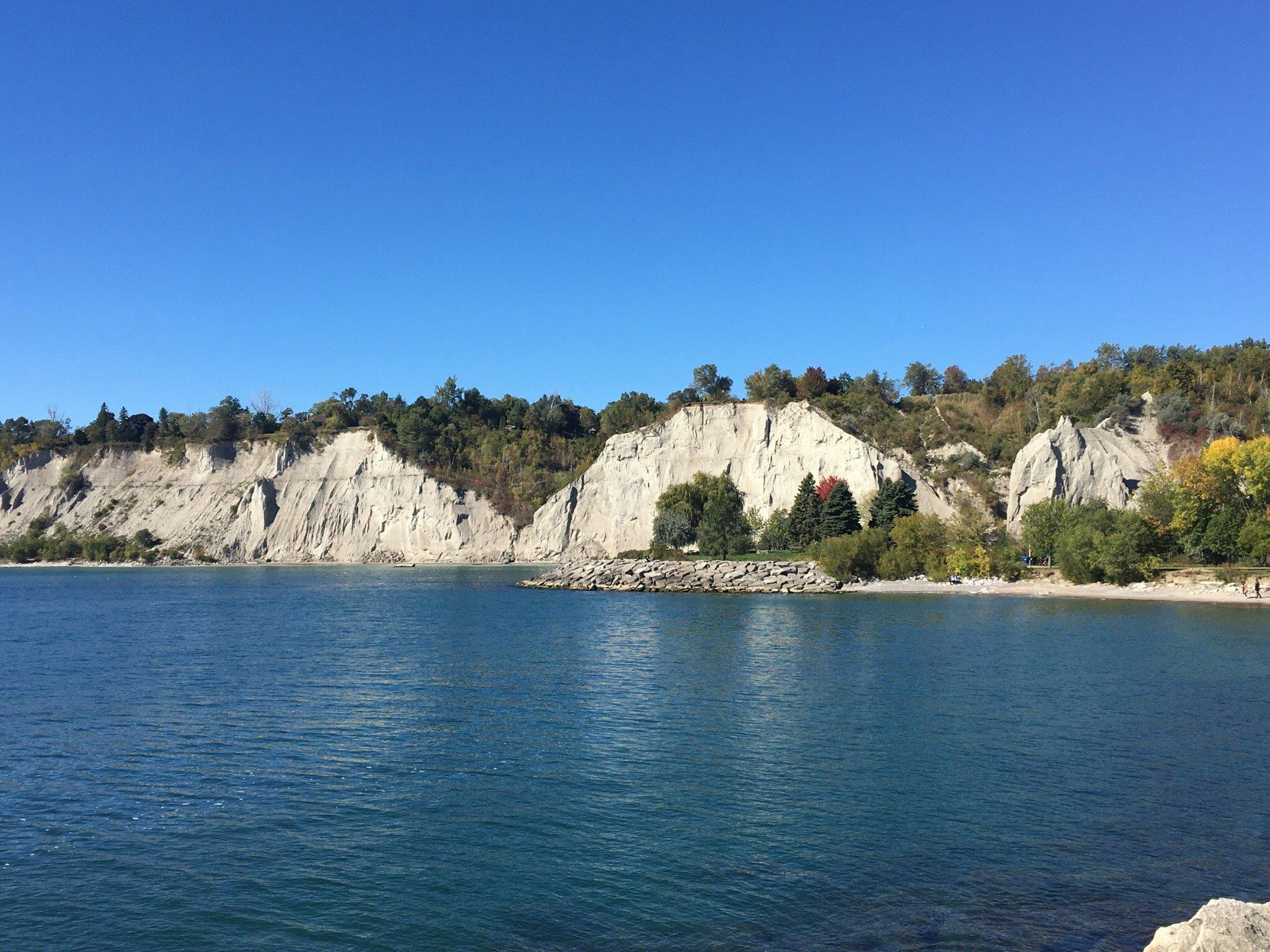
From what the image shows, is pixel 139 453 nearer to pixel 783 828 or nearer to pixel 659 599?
pixel 659 599

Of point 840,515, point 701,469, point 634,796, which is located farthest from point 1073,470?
point 634,796

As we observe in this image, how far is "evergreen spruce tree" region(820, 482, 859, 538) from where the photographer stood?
6488 centimetres

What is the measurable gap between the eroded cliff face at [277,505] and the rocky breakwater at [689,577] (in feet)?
103

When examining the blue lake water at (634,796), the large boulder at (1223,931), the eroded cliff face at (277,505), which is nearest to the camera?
the large boulder at (1223,931)

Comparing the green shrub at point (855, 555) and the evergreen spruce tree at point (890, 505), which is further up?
the evergreen spruce tree at point (890, 505)

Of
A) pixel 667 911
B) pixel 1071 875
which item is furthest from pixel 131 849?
pixel 1071 875

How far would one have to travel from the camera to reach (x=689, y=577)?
6334 centimetres

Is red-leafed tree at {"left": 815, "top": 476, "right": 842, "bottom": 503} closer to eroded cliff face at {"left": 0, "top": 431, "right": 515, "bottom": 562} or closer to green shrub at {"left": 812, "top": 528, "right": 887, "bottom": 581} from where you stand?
green shrub at {"left": 812, "top": 528, "right": 887, "bottom": 581}

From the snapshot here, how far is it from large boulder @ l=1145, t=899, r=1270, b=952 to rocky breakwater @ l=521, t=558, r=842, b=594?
4948cm

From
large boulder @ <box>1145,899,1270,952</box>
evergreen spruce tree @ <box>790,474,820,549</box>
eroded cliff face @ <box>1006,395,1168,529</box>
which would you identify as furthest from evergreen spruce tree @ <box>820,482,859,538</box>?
large boulder @ <box>1145,899,1270,952</box>

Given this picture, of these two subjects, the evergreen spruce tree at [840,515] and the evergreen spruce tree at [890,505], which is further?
the evergreen spruce tree at [840,515]

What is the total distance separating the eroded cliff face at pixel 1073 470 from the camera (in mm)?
61875

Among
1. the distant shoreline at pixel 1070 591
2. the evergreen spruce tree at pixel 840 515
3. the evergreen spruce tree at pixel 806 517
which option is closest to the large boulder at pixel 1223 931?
the distant shoreline at pixel 1070 591

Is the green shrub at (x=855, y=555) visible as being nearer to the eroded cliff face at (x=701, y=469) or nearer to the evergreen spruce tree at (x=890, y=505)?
the evergreen spruce tree at (x=890, y=505)
